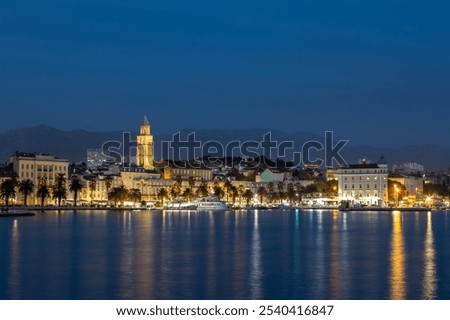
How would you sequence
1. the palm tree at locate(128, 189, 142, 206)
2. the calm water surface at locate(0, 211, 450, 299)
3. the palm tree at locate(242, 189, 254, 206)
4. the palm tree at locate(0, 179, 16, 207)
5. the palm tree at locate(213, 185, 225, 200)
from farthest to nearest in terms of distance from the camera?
the palm tree at locate(242, 189, 254, 206)
the palm tree at locate(213, 185, 225, 200)
the palm tree at locate(128, 189, 142, 206)
the palm tree at locate(0, 179, 16, 207)
the calm water surface at locate(0, 211, 450, 299)

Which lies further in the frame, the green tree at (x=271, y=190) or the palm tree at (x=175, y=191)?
the green tree at (x=271, y=190)

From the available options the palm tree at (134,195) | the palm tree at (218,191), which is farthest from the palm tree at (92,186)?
the palm tree at (218,191)

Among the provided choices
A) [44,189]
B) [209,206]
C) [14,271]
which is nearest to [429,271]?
[14,271]

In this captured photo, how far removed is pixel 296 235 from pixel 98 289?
2166 centimetres

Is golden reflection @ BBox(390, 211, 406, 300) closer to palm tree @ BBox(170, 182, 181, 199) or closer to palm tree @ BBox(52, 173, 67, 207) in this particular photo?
palm tree @ BBox(52, 173, 67, 207)

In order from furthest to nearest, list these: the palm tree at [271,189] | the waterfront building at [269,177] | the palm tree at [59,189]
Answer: the waterfront building at [269,177] < the palm tree at [271,189] < the palm tree at [59,189]

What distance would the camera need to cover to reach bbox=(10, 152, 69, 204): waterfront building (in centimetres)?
9106

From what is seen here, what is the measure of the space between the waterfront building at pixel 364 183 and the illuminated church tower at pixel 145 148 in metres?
32.2

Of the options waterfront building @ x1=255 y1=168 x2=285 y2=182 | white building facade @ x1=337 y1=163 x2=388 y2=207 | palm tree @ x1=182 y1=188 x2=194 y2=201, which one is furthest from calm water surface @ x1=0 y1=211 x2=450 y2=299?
waterfront building @ x1=255 y1=168 x2=285 y2=182

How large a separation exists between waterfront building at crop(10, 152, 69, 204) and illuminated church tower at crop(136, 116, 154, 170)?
102 feet

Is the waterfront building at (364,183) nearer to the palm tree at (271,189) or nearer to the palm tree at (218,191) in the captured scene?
the palm tree at (218,191)

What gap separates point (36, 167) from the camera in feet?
304

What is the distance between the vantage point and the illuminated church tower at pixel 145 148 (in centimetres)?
12900
